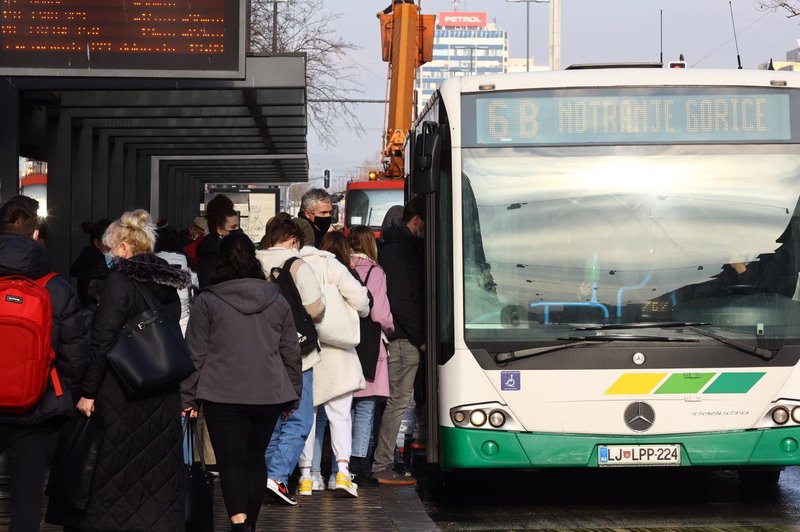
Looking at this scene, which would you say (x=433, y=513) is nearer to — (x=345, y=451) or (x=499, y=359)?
(x=345, y=451)

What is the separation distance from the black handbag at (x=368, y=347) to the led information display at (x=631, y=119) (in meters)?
1.81

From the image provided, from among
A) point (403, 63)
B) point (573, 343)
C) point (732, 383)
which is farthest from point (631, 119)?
point (403, 63)

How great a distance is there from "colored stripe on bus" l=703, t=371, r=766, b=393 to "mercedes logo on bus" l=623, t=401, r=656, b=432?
0.39 metres

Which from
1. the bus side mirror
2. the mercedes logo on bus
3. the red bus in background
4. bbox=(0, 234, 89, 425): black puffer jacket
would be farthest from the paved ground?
the red bus in background

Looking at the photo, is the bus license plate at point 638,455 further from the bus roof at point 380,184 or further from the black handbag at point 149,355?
the bus roof at point 380,184

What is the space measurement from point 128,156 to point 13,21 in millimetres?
11093

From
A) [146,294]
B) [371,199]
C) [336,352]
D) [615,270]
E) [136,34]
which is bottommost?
[336,352]

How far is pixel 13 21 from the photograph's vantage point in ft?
34.3

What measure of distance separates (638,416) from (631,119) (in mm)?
1923

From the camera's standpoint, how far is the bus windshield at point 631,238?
866cm

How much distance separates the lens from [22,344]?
610 cm

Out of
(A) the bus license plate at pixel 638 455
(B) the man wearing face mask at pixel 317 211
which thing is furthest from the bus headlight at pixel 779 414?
(B) the man wearing face mask at pixel 317 211

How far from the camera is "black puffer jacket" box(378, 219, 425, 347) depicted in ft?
33.6

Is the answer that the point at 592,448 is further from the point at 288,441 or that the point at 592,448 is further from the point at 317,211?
the point at 317,211
